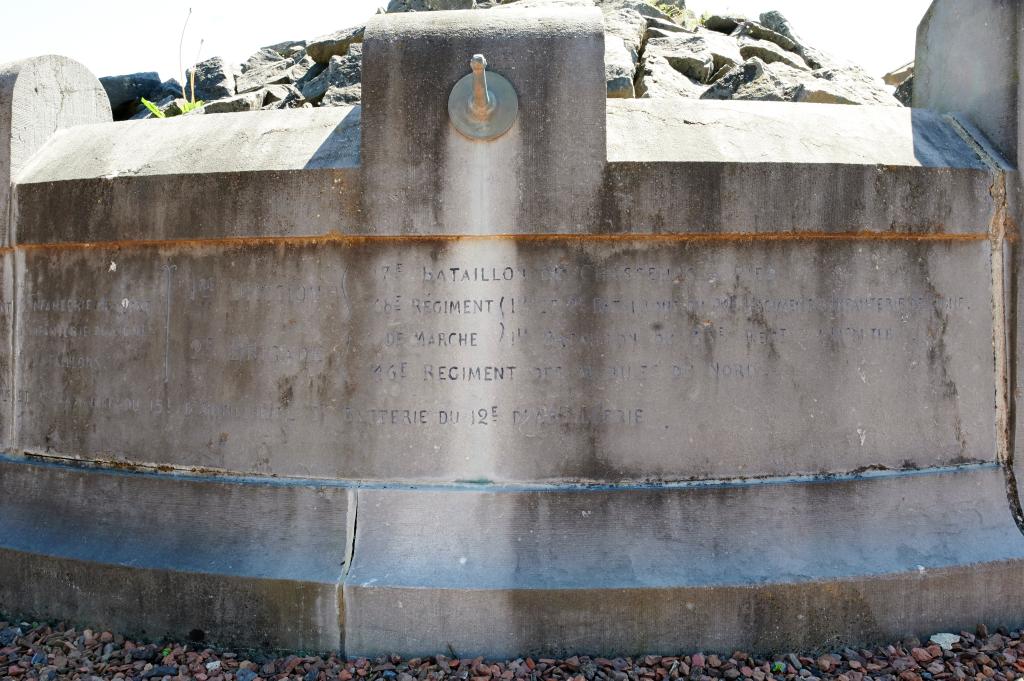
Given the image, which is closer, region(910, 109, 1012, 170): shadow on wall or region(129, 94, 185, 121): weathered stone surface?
region(910, 109, 1012, 170): shadow on wall

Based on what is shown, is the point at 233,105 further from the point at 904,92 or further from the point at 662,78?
the point at 904,92

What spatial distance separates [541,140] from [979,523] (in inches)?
125

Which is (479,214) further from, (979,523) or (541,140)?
(979,523)

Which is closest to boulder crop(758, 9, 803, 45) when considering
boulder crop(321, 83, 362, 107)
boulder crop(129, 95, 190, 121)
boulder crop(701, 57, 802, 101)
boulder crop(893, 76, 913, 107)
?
boulder crop(893, 76, 913, 107)

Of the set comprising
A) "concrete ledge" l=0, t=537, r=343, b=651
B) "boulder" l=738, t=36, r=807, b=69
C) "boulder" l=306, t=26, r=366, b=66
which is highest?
"boulder" l=306, t=26, r=366, b=66

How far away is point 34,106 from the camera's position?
446 cm

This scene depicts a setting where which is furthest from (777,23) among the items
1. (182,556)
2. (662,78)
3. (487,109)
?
(182,556)

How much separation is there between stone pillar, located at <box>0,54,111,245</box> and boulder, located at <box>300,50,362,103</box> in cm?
337

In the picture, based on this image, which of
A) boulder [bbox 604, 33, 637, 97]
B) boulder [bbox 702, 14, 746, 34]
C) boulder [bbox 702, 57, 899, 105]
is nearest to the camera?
boulder [bbox 604, 33, 637, 97]

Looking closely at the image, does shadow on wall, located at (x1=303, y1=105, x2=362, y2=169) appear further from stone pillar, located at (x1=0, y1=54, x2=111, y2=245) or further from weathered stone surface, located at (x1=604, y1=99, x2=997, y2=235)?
stone pillar, located at (x1=0, y1=54, x2=111, y2=245)

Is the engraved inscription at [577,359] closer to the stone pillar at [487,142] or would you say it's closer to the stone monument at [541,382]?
the stone monument at [541,382]

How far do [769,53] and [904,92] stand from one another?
5.60 ft

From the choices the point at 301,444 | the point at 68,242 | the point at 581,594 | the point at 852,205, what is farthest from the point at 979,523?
the point at 68,242

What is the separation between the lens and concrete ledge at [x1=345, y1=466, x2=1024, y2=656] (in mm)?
3375
